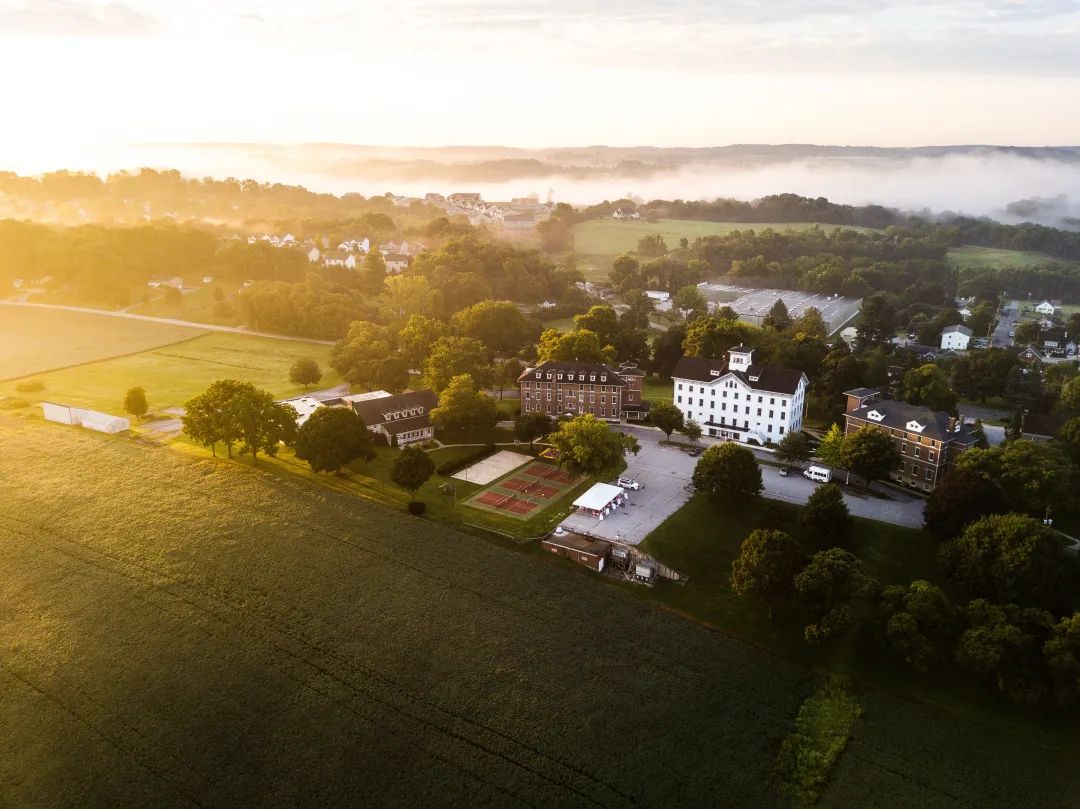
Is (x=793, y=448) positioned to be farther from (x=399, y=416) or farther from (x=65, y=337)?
(x=65, y=337)

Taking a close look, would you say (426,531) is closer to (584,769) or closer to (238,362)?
(584,769)

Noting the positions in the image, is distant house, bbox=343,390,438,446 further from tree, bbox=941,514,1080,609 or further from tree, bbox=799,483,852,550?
tree, bbox=941,514,1080,609

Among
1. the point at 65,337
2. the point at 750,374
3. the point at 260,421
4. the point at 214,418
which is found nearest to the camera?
the point at 260,421

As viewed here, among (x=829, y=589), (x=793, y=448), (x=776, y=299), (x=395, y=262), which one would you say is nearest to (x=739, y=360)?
(x=793, y=448)

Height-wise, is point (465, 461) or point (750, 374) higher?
point (750, 374)

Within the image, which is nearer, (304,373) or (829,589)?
(829,589)

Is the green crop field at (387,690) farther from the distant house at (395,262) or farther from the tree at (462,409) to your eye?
the distant house at (395,262)
